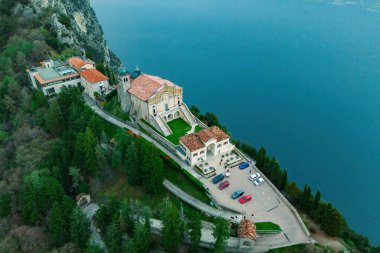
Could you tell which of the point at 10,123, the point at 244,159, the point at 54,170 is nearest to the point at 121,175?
the point at 54,170

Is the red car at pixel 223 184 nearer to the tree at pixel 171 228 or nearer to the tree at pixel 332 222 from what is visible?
the tree at pixel 171 228

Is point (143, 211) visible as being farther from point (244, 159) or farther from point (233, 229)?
point (244, 159)

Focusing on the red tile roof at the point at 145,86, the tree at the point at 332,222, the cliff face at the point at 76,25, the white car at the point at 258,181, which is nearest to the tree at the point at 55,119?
the red tile roof at the point at 145,86

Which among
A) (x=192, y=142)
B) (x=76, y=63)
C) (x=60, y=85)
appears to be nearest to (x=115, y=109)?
(x=60, y=85)

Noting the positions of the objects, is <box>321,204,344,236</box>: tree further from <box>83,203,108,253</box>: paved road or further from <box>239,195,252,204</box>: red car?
<box>83,203,108,253</box>: paved road

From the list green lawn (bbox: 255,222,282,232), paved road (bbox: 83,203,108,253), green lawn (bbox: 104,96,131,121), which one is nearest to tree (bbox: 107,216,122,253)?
paved road (bbox: 83,203,108,253)

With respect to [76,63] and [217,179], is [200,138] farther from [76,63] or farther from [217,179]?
[76,63]
